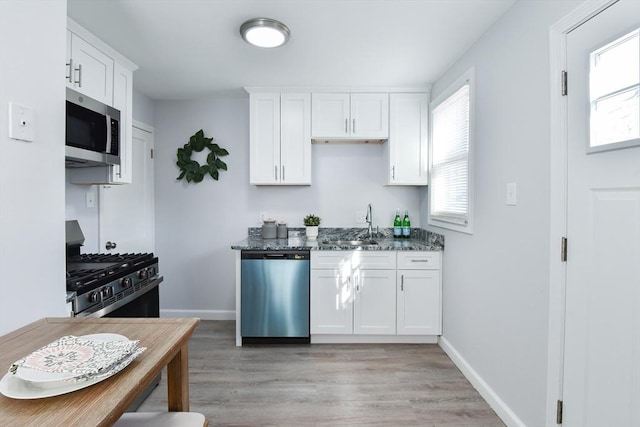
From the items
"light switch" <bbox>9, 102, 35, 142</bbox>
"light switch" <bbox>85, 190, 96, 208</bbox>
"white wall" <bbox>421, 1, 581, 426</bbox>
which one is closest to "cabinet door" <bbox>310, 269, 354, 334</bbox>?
"white wall" <bbox>421, 1, 581, 426</bbox>

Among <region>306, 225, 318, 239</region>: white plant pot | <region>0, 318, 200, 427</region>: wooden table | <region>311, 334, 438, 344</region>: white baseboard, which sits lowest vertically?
<region>311, 334, 438, 344</region>: white baseboard

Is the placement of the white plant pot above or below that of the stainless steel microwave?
below

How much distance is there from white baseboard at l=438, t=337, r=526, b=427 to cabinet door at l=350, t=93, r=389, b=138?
2.06m

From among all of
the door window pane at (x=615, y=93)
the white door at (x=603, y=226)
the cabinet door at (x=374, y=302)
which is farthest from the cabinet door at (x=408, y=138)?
the door window pane at (x=615, y=93)

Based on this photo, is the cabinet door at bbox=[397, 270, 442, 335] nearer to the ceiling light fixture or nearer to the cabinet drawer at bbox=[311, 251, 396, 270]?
the cabinet drawer at bbox=[311, 251, 396, 270]

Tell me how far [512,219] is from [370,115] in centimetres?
178

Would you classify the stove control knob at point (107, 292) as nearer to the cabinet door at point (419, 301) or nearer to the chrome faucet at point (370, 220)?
the cabinet door at point (419, 301)

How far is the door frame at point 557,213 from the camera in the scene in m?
1.50

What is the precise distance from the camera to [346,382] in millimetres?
2336

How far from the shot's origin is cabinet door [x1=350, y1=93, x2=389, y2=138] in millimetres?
3197

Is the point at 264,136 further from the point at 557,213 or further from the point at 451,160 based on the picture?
the point at 557,213

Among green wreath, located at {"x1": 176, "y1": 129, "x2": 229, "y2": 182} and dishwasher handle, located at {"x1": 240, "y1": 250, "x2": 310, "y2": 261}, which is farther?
green wreath, located at {"x1": 176, "y1": 129, "x2": 229, "y2": 182}

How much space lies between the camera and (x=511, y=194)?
188 centimetres

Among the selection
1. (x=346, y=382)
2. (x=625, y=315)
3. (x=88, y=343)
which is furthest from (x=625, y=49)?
(x=346, y=382)
